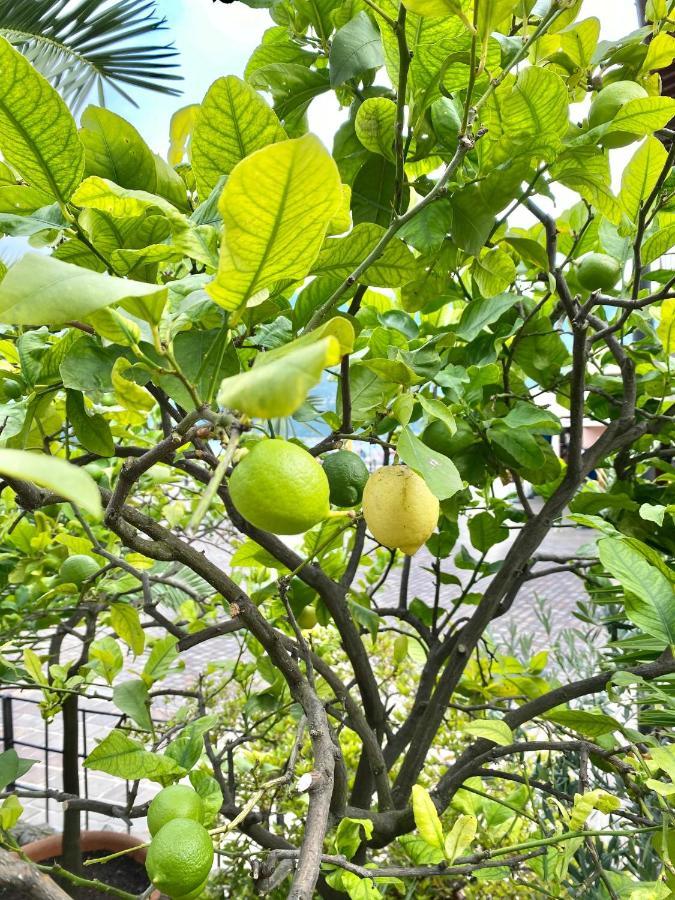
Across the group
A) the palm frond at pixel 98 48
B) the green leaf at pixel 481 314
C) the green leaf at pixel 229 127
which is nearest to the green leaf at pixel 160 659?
the green leaf at pixel 481 314

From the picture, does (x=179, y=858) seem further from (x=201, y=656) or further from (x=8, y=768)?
(x=201, y=656)

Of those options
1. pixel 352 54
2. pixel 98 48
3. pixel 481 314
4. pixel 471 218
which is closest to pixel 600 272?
pixel 481 314

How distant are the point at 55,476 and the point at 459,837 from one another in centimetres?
54

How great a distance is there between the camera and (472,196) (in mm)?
531

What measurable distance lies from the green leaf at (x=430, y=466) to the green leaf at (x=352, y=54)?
0.27 metres

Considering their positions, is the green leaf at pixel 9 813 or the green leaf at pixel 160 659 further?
the green leaf at pixel 160 659

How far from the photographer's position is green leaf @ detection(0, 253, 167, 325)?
0.78 ft

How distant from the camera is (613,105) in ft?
1.77

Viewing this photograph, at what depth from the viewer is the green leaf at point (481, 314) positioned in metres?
0.67

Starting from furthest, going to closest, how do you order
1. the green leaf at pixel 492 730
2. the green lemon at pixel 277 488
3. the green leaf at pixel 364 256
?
the green leaf at pixel 492 730 < the green leaf at pixel 364 256 < the green lemon at pixel 277 488

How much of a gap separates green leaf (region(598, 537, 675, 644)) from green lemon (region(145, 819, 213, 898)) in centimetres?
41

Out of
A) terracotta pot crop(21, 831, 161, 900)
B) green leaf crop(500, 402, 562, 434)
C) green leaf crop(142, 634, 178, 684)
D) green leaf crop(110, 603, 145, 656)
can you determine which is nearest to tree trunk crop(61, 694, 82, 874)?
terracotta pot crop(21, 831, 161, 900)

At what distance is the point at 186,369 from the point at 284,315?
235 millimetres

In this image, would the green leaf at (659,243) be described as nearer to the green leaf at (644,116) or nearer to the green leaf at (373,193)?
the green leaf at (644,116)
